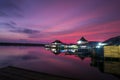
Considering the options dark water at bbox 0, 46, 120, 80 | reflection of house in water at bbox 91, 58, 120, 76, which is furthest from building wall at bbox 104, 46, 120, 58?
dark water at bbox 0, 46, 120, 80

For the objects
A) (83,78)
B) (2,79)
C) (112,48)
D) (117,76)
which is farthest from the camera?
(112,48)

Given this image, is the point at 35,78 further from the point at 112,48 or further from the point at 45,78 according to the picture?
the point at 112,48

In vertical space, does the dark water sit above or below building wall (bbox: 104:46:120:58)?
below

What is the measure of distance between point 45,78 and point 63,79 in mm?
1866

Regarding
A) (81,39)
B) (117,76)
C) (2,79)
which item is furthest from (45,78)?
(81,39)

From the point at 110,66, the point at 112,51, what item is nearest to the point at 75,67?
the point at 110,66

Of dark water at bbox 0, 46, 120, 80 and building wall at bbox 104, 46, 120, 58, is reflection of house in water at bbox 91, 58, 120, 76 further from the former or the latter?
building wall at bbox 104, 46, 120, 58

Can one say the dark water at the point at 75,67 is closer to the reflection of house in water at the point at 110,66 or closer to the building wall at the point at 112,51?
the reflection of house in water at the point at 110,66

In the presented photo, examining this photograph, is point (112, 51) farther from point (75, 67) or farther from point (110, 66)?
point (75, 67)

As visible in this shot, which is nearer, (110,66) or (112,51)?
(110,66)

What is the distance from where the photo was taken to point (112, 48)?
3139 cm

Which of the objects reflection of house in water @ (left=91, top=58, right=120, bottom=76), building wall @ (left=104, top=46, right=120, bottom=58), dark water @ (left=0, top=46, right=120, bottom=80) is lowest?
dark water @ (left=0, top=46, right=120, bottom=80)

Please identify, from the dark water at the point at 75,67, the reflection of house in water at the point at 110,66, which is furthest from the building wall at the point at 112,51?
the dark water at the point at 75,67

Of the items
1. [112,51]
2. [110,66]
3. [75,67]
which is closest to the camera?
[110,66]
